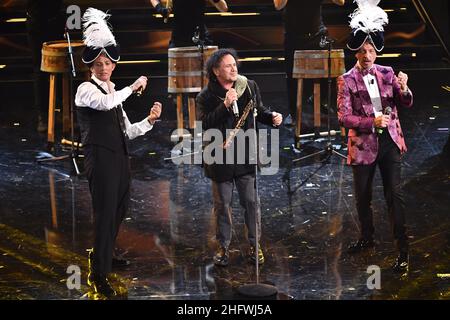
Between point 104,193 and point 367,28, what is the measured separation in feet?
7.13

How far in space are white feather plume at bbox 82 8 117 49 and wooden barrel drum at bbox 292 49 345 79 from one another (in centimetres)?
351

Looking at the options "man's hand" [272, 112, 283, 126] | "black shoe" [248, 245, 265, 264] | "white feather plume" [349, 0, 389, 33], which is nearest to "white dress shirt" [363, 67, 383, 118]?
"white feather plume" [349, 0, 389, 33]

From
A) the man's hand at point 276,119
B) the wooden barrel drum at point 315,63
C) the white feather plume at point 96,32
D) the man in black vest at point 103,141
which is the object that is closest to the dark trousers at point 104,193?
the man in black vest at point 103,141

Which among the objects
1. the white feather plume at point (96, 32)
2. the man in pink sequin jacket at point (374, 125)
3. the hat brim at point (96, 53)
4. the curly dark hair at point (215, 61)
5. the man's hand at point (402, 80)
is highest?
the white feather plume at point (96, 32)

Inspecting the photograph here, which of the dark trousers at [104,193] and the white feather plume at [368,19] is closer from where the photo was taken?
the dark trousers at [104,193]

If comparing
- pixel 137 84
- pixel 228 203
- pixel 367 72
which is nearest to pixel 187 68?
pixel 228 203

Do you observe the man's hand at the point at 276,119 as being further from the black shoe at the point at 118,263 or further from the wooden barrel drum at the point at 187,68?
the wooden barrel drum at the point at 187,68

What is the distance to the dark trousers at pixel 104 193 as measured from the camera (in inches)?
242

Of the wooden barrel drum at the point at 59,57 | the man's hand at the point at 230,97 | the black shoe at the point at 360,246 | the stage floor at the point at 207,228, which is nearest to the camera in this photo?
the man's hand at the point at 230,97

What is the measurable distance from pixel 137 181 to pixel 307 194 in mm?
1646

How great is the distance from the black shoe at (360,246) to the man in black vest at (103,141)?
184 centimetres

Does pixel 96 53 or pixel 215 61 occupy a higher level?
pixel 96 53

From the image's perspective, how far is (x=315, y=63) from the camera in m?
9.53

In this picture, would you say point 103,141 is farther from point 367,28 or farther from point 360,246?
point 360,246
